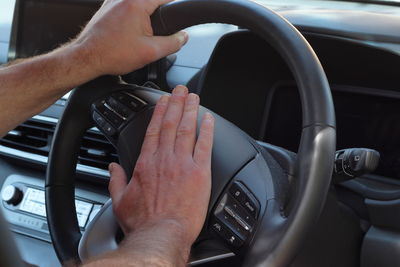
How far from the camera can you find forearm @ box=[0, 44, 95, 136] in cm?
111

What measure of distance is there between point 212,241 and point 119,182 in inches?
7.8

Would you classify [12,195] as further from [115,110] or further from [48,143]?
[115,110]

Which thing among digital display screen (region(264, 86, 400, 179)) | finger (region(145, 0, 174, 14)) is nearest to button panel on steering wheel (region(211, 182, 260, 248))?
finger (region(145, 0, 174, 14))

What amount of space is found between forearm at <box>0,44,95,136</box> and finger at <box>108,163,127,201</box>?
0.19 meters

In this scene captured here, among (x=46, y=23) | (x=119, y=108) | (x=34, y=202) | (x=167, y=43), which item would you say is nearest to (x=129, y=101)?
(x=119, y=108)

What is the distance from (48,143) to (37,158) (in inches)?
2.4

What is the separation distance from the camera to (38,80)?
3.74 ft

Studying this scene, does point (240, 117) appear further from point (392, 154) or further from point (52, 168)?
point (52, 168)

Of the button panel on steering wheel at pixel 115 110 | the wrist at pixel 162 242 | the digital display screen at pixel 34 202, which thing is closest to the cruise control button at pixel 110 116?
the button panel on steering wheel at pixel 115 110

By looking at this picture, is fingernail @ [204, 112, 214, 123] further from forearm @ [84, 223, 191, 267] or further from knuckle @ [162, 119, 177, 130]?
forearm @ [84, 223, 191, 267]

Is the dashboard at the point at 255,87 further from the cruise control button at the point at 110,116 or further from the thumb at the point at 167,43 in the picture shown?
the cruise control button at the point at 110,116

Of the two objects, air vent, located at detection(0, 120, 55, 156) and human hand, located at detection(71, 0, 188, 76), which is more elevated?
human hand, located at detection(71, 0, 188, 76)

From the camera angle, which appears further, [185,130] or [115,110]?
[115,110]

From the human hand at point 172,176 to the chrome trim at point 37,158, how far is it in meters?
0.66
